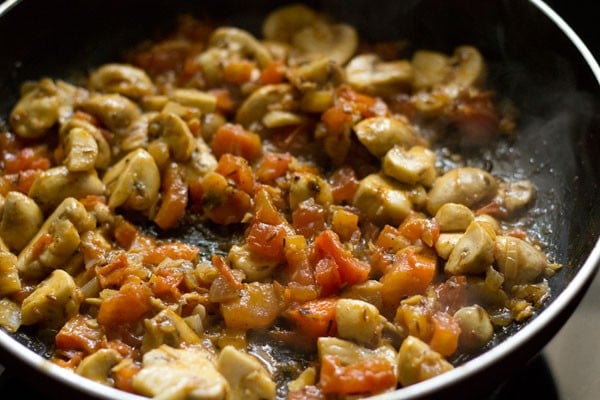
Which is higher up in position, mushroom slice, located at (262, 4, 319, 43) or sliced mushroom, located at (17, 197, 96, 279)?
mushroom slice, located at (262, 4, 319, 43)

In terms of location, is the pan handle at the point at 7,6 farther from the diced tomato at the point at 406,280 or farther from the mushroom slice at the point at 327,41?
the diced tomato at the point at 406,280

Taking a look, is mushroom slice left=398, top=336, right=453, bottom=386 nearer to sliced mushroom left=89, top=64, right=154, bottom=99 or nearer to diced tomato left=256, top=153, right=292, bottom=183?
diced tomato left=256, top=153, right=292, bottom=183

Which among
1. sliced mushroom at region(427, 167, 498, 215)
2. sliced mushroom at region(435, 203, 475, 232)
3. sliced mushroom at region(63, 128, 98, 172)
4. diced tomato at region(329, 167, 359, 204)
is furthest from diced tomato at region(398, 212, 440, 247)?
sliced mushroom at region(63, 128, 98, 172)

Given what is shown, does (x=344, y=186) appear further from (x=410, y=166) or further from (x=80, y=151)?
(x=80, y=151)

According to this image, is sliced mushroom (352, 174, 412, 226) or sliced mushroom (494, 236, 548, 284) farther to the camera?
sliced mushroom (352, 174, 412, 226)

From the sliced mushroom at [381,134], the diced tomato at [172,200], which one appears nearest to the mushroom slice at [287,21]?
the sliced mushroom at [381,134]
